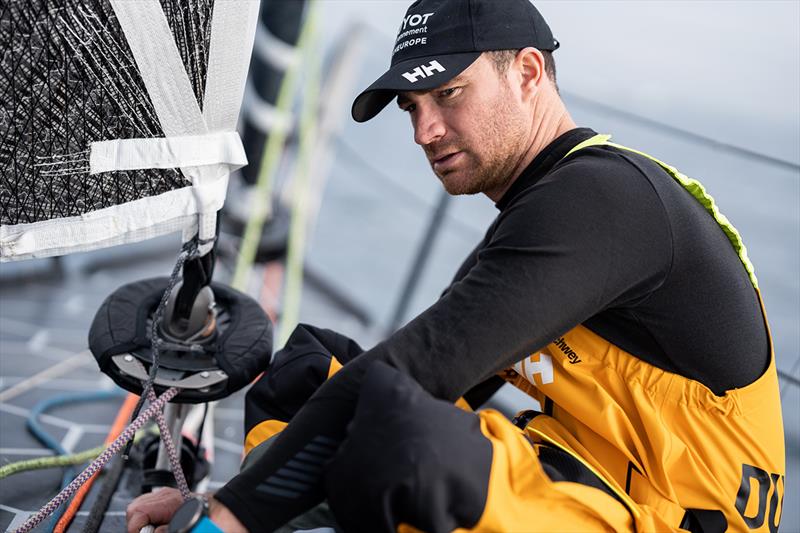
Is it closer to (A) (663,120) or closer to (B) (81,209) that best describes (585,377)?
(B) (81,209)

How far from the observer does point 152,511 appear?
98 cm

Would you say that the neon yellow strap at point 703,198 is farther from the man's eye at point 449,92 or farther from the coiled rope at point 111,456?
the coiled rope at point 111,456

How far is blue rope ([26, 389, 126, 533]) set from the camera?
1400 mm

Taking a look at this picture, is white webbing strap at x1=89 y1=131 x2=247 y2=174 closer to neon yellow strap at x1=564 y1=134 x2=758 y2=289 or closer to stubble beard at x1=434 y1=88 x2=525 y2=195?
stubble beard at x1=434 y1=88 x2=525 y2=195

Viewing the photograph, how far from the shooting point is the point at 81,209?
0.97 metres

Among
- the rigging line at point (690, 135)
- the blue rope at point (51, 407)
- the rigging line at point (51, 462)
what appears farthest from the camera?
the rigging line at point (690, 135)

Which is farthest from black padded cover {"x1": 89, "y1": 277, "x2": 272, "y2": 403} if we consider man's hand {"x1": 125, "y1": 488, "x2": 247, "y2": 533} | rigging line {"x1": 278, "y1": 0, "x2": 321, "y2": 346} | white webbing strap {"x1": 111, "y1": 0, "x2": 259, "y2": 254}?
rigging line {"x1": 278, "y1": 0, "x2": 321, "y2": 346}

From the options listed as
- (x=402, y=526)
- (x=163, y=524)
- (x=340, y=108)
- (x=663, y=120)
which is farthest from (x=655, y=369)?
(x=340, y=108)

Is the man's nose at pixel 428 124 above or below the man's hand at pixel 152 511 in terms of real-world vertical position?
above

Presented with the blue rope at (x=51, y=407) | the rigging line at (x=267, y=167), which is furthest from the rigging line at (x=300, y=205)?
the blue rope at (x=51, y=407)

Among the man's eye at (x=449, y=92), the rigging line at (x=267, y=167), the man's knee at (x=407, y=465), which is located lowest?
the rigging line at (x=267, y=167)

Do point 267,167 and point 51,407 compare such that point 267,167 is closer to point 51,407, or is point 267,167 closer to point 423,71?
point 51,407

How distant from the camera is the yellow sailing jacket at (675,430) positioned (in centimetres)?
97

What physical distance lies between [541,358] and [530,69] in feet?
1.35
